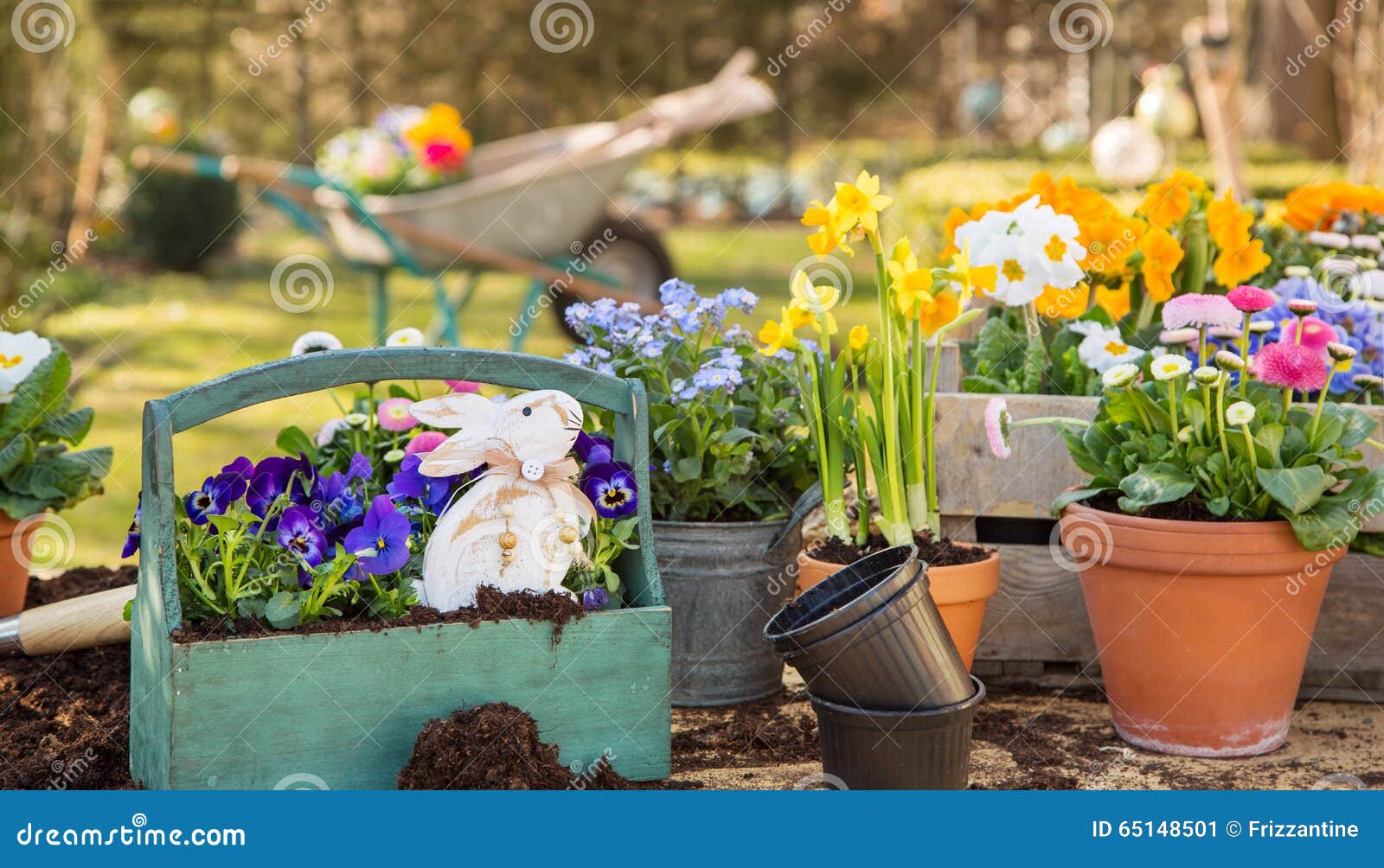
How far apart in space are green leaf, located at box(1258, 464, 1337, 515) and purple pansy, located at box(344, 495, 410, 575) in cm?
114

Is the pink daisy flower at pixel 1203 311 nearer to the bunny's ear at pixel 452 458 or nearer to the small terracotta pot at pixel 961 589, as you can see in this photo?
the small terracotta pot at pixel 961 589

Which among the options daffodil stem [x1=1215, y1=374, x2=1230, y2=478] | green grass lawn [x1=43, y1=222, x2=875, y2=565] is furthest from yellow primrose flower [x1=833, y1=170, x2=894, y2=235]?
green grass lawn [x1=43, y1=222, x2=875, y2=565]

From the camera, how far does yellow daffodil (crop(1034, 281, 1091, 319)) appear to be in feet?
7.17

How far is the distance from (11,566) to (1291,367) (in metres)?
2.00

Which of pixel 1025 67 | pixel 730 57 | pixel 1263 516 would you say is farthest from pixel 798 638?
pixel 1025 67

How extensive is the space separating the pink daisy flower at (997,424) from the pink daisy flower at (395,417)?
0.87m

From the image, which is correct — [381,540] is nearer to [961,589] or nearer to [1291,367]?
[961,589]

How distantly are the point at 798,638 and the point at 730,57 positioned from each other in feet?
53.1

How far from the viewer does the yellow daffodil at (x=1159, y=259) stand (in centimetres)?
232

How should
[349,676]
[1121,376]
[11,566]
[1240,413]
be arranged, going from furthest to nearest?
[11,566] < [1121,376] < [1240,413] < [349,676]

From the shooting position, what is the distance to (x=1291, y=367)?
5.87 ft

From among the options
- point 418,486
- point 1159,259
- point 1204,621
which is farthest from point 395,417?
point 1159,259

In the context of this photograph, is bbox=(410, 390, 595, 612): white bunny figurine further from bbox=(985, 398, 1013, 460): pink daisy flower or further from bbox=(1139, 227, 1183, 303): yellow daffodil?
bbox=(1139, 227, 1183, 303): yellow daffodil

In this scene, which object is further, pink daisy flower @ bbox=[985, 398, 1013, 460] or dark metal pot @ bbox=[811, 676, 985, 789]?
pink daisy flower @ bbox=[985, 398, 1013, 460]
